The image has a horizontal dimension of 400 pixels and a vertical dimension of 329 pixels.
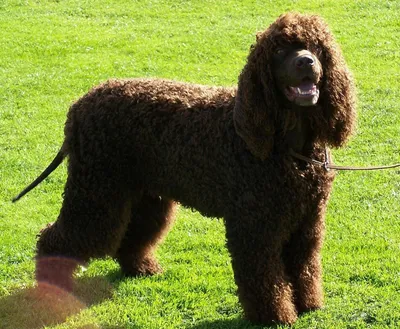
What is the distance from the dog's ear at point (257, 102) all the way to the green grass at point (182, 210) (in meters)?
1.35

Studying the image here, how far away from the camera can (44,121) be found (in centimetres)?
994

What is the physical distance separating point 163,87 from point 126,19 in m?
9.61

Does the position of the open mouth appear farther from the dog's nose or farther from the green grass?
the green grass

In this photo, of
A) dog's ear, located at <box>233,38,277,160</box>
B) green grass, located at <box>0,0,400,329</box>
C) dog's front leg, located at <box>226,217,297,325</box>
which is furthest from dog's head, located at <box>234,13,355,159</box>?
green grass, located at <box>0,0,400,329</box>

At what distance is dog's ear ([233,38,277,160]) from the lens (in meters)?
4.77

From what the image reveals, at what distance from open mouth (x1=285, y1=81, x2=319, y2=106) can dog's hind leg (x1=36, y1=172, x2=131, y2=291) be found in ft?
5.34

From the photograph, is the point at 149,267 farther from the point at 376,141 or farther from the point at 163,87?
the point at 376,141

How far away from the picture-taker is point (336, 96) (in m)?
4.86

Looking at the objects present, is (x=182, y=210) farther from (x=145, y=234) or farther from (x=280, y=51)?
(x=280, y=51)

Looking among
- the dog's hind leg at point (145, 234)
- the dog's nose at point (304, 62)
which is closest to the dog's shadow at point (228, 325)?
the dog's hind leg at point (145, 234)

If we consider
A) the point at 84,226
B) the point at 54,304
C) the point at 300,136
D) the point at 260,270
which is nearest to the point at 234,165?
the point at 300,136

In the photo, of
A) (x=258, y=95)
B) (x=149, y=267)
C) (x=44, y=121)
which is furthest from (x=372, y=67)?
(x=258, y=95)

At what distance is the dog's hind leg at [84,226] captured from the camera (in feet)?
18.7

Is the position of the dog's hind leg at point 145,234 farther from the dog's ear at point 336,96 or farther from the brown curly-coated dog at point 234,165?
the dog's ear at point 336,96
